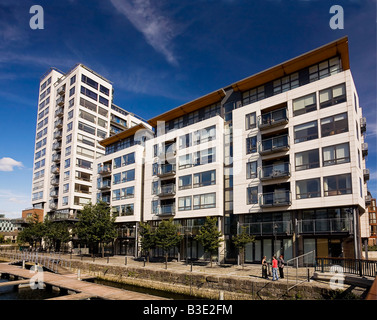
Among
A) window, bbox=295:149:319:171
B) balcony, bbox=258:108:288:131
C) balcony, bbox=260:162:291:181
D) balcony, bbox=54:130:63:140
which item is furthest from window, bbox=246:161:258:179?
balcony, bbox=54:130:63:140

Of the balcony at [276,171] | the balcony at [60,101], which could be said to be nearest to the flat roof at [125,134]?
the balcony at [60,101]

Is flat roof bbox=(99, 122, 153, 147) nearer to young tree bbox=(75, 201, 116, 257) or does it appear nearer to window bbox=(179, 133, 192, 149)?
window bbox=(179, 133, 192, 149)

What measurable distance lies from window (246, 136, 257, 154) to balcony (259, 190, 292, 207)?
17.3ft

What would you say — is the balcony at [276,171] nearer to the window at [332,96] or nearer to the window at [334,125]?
the window at [334,125]

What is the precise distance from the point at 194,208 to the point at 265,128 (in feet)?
42.9

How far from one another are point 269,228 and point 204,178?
1041cm

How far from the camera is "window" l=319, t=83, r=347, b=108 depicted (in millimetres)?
27828

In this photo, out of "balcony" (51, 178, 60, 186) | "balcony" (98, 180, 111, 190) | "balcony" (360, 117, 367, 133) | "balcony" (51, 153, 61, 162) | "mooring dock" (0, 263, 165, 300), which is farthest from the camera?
"balcony" (51, 153, 61, 162)

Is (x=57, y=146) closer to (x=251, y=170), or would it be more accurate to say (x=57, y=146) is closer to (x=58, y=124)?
(x=58, y=124)

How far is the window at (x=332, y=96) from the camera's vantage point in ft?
91.3

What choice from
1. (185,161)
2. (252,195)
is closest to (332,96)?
(252,195)

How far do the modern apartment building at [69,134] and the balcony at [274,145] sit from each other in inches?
1634

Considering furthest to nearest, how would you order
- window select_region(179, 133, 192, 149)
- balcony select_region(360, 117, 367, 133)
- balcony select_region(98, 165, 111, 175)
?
balcony select_region(98, 165, 111, 175), window select_region(179, 133, 192, 149), balcony select_region(360, 117, 367, 133)

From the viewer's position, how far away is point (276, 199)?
2994 cm
